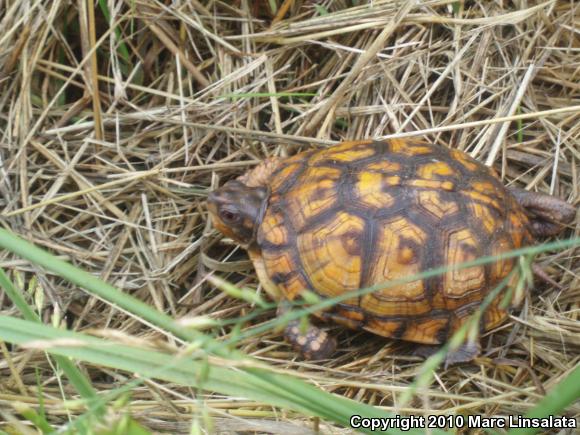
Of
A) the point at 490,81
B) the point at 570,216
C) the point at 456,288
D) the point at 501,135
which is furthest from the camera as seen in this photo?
the point at 490,81

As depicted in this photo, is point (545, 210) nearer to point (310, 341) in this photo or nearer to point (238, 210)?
point (310, 341)

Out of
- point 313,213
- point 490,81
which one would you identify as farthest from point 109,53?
point 490,81

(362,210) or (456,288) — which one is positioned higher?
(362,210)

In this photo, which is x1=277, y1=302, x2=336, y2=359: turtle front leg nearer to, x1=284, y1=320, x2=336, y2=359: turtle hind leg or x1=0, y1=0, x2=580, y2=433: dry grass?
x1=284, y1=320, x2=336, y2=359: turtle hind leg

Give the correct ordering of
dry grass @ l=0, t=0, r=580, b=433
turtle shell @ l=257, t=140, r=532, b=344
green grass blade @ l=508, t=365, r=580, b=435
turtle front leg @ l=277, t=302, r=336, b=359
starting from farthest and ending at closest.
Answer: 1. dry grass @ l=0, t=0, r=580, b=433
2. turtle front leg @ l=277, t=302, r=336, b=359
3. turtle shell @ l=257, t=140, r=532, b=344
4. green grass blade @ l=508, t=365, r=580, b=435

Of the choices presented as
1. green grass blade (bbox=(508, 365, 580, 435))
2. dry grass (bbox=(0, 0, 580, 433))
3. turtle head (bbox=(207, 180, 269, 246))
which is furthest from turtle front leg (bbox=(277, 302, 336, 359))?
green grass blade (bbox=(508, 365, 580, 435))

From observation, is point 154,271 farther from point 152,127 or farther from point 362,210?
point 362,210
